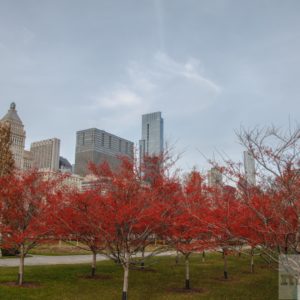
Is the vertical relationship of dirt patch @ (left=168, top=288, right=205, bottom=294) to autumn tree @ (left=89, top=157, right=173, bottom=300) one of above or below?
below

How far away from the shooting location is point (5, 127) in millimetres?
30406

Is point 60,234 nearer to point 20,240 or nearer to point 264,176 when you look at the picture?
point 20,240

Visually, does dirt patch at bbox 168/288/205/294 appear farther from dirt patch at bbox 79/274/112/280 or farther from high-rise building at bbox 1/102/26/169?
high-rise building at bbox 1/102/26/169

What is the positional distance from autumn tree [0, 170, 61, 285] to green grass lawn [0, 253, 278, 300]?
5.64 feet

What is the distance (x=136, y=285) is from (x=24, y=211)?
236 inches

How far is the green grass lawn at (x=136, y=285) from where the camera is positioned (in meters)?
13.3

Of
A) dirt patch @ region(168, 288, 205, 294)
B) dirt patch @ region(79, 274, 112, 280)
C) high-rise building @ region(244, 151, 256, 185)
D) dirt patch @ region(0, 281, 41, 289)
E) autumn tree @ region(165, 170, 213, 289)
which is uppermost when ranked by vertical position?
high-rise building @ region(244, 151, 256, 185)

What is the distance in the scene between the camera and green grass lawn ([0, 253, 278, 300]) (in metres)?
13.3

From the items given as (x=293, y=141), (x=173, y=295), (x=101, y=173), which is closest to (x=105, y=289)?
(x=173, y=295)

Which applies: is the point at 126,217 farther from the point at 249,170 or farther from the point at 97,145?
the point at 97,145

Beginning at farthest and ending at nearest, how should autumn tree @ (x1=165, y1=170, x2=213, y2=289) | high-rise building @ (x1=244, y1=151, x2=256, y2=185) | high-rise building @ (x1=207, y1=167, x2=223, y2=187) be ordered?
1. autumn tree @ (x1=165, y1=170, x2=213, y2=289)
2. high-rise building @ (x1=207, y1=167, x2=223, y2=187)
3. high-rise building @ (x1=244, y1=151, x2=256, y2=185)

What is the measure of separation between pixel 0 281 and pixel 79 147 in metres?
61.8

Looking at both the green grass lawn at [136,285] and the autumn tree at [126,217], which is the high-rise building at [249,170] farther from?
the green grass lawn at [136,285]

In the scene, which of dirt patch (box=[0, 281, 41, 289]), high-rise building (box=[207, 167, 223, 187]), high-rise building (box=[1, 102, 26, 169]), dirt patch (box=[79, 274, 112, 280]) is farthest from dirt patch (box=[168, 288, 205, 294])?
high-rise building (box=[1, 102, 26, 169])
